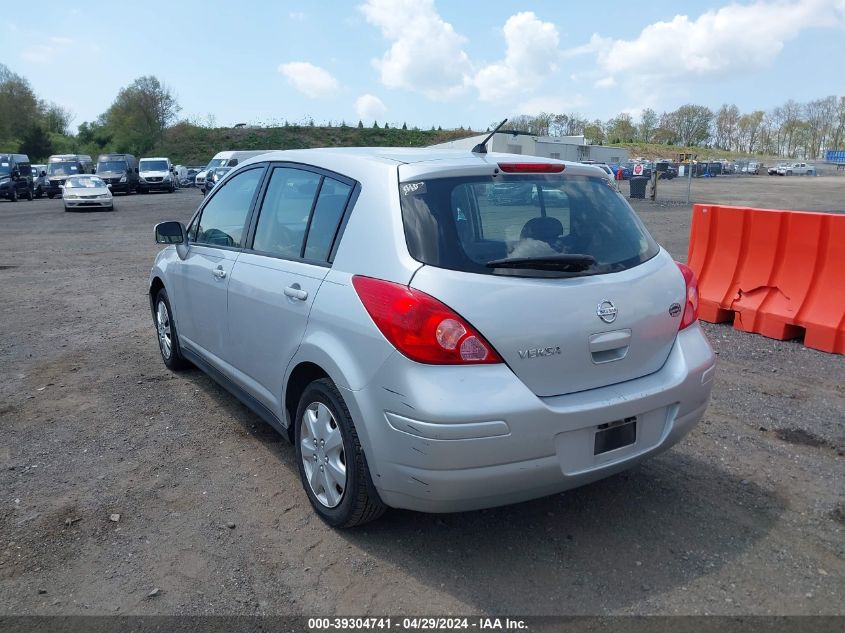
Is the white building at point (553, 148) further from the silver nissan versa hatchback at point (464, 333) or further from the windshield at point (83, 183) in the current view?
the silver nissan versa hatchback at point (464, 333)

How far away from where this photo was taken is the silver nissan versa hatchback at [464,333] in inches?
111

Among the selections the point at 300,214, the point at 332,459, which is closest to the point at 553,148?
the point at 300,214

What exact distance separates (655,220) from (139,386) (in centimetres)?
1883

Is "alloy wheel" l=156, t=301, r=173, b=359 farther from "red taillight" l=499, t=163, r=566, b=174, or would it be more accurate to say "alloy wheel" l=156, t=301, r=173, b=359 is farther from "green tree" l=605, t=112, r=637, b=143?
"green tree" l=605, t=112, r=637, b=143

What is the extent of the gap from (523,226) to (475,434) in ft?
3.45

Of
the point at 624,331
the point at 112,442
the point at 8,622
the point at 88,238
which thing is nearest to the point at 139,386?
the point at 112,442

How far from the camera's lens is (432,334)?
2.81m

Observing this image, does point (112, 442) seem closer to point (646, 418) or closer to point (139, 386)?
point (139, 386)

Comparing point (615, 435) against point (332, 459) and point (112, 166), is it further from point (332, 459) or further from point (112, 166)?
point (112, 166)

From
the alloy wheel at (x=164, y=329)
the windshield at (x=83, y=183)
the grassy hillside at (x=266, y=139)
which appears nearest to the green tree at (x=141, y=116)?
the grassy hillside at (x=266, y=139)

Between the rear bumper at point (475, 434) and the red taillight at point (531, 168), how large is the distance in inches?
42.5

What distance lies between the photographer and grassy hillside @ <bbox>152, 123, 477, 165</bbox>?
8212 centimetres

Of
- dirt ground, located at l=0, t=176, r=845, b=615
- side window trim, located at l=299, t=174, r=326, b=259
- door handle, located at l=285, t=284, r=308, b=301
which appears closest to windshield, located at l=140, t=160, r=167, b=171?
dirt ground, located at l=0, t=176, r=845, b=615

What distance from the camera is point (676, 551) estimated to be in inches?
127
